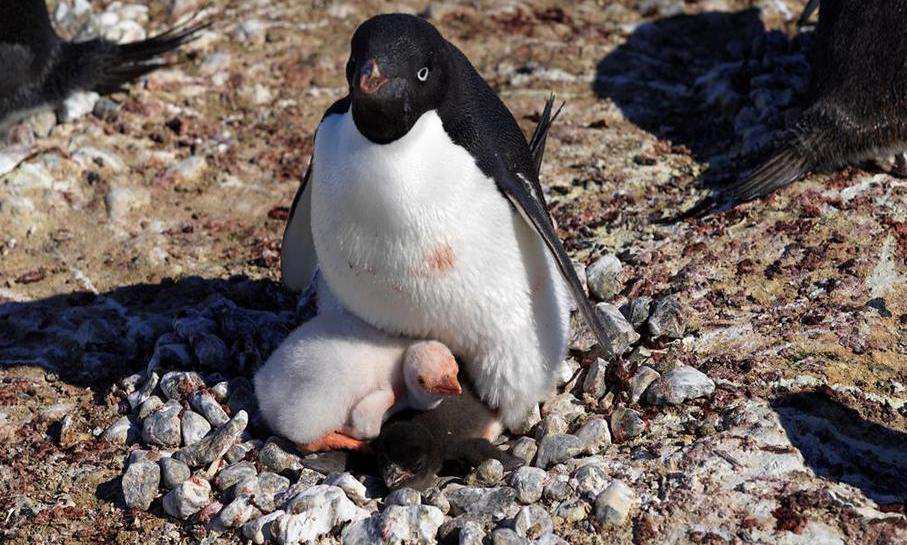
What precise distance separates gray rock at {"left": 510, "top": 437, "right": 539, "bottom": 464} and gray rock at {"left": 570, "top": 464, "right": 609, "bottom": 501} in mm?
212

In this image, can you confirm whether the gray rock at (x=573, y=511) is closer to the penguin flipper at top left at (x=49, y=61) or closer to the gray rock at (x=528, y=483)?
the gray rock at (x=528, y=483)

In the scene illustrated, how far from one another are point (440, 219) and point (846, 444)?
4.01ft

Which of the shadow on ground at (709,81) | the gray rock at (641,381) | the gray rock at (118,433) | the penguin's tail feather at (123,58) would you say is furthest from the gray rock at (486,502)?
the penguin's tail feather at (123,58)

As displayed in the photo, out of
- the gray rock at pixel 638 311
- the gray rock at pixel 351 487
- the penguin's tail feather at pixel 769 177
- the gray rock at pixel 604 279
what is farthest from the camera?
the penguin's tail feather at pixel 769 177

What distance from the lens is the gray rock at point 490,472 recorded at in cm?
306

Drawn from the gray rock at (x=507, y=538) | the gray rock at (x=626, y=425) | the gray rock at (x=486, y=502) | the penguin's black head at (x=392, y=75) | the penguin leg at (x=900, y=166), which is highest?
the penguin's black head at (x=392, y=75)

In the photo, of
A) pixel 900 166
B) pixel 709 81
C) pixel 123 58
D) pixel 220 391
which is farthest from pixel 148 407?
pixel 709 81

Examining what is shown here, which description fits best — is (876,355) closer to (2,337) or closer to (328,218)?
(328,218)

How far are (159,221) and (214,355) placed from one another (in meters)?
1.22

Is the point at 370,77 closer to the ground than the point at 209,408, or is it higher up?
higher up

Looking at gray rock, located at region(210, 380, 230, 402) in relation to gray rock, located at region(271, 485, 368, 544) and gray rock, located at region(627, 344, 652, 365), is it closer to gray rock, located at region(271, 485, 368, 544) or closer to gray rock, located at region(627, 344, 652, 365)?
gray rock, located at region(271, 485, 368, 544)

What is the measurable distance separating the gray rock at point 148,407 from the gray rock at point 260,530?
0.61 metres

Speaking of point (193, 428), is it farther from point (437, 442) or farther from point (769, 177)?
point (769, 177)

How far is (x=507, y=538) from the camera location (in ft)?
9.11
